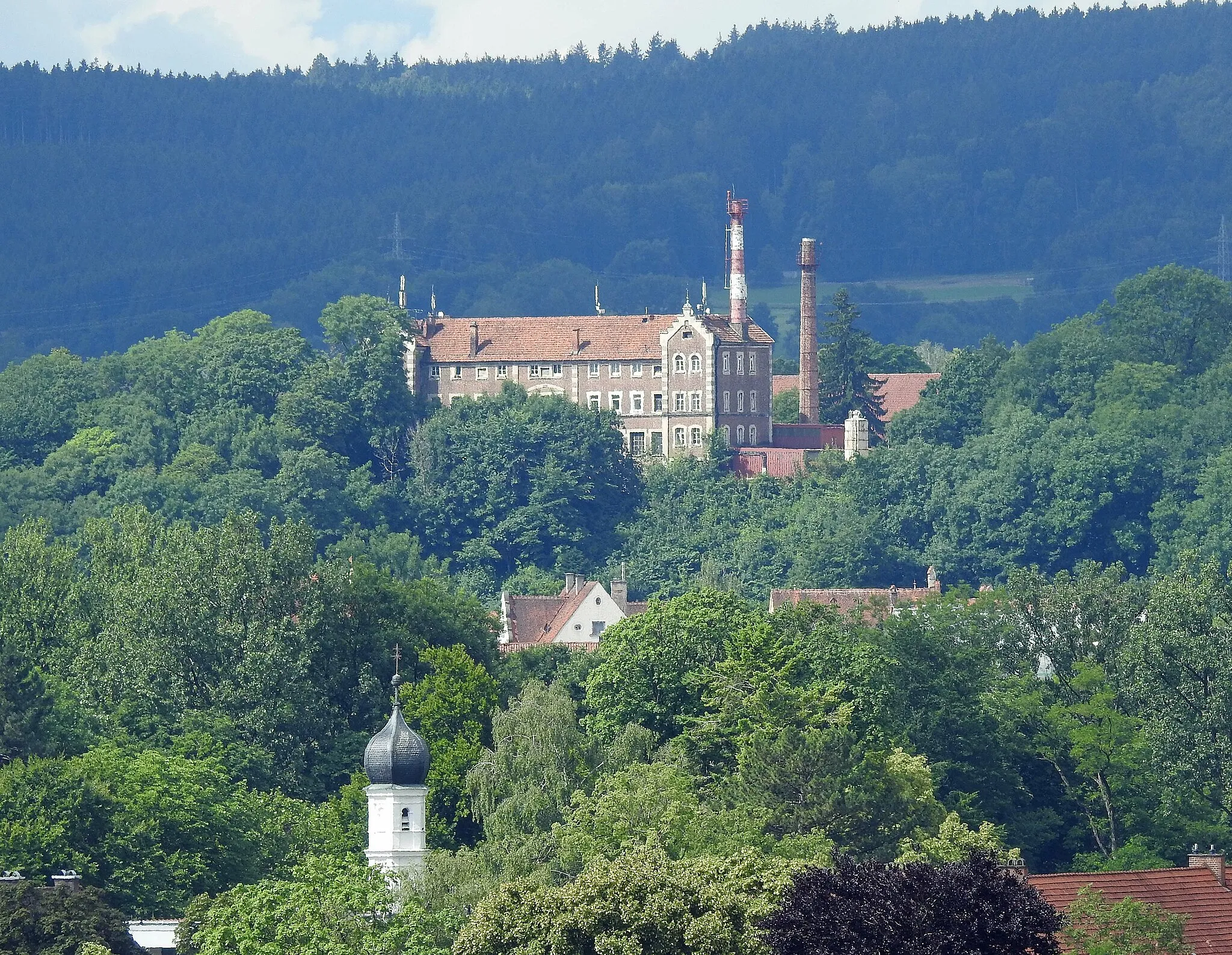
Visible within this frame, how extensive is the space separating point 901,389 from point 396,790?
10876 centimetres

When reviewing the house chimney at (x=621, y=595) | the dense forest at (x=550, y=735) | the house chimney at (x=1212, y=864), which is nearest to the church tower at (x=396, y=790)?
the dense forest at (x=550, y=735)

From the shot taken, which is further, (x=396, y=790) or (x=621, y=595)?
(x=621, y=595)

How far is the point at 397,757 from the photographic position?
62.7 m

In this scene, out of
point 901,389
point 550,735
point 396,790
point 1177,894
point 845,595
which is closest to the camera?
point 1177,894

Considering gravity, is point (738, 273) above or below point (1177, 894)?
above

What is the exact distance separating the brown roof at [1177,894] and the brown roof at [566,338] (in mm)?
97631

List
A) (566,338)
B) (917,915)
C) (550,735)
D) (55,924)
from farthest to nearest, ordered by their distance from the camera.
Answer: (566,338), (550,735), (55,924), (917,915)

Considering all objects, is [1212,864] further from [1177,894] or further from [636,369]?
[636,369]

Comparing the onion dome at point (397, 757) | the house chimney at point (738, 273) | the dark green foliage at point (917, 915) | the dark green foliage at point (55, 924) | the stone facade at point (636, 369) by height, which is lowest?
the dark green foliage at point (55, 924)

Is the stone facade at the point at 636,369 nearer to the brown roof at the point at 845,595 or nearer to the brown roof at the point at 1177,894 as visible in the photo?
the brown roof at the point at 845,595

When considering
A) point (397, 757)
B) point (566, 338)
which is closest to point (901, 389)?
point (566, 338)

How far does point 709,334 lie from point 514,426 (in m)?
9.64

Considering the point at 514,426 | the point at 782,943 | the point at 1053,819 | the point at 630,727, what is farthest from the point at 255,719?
the point at 514,426

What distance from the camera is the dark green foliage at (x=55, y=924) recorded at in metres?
49.5
